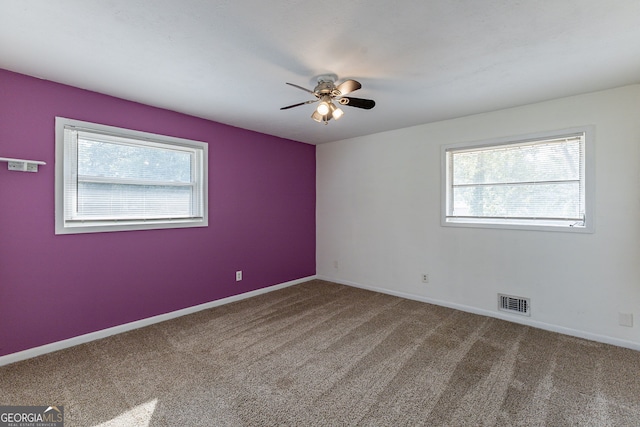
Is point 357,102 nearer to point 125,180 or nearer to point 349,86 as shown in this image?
point 349,86

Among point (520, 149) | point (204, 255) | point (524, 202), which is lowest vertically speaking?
point (204, 255)

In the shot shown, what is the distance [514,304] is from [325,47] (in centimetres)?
336

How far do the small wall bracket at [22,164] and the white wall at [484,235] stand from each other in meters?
3.70

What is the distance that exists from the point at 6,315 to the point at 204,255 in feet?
5.79

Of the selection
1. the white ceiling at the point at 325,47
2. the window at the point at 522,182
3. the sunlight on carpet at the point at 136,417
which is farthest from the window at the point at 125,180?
the window at the point at 522,182

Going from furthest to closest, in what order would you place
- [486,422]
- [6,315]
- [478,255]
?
1. [478,255]
2. [6,315]
3. [486,422]

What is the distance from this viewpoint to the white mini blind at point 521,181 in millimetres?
3014

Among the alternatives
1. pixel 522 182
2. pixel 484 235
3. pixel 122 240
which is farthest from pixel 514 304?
pixel 122 240

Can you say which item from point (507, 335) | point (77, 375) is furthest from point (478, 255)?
point (77, 375)

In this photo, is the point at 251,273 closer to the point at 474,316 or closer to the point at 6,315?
the point at 6,315

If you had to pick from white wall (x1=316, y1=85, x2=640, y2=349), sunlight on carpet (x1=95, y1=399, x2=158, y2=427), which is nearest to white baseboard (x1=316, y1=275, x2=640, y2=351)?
white wall (x1=316, y1=85, x2=640, y2=349)

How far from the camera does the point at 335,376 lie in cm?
224

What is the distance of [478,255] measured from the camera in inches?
140

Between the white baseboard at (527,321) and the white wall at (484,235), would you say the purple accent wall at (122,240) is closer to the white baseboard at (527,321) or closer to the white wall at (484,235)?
the white wall at (484,235)
